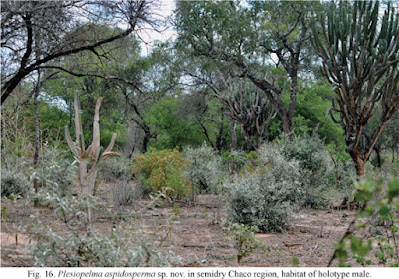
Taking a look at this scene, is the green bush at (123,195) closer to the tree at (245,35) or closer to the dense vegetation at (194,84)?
the dense vegetation at (194,84)

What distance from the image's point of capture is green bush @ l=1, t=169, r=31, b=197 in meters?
8.33

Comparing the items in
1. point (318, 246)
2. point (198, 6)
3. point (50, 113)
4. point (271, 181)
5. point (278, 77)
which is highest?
point (198, 6)

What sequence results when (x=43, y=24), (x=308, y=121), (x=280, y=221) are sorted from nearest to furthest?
(x=43, y=24) → (x=280, y=221) → (x=308, y=121)

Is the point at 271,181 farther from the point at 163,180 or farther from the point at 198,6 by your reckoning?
the point at 198,6

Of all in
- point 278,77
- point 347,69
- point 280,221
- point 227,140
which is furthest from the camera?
point 227,140

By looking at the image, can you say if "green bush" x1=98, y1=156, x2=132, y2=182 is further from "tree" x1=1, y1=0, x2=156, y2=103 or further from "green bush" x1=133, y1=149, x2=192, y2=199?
"tree" x1=1, y1=0, x2=156, y2=103

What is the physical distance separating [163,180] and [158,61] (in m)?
8.19

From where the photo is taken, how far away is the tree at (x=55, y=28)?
245 inches

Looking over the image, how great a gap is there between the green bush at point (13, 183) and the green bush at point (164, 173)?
120 inches

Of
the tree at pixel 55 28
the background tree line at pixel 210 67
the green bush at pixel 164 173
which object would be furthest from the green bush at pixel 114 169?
the tree at pixel 55 28

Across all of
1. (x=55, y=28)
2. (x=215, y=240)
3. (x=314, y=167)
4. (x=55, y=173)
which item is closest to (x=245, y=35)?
(x=314, y=167)

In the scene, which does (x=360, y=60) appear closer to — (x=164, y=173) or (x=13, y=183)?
(x=164, y=173)

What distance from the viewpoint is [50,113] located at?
67.4 feet
